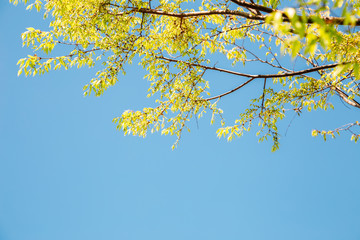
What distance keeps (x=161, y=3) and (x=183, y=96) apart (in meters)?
1.70

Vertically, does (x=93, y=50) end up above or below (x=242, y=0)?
below

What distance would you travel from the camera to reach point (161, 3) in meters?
4.48

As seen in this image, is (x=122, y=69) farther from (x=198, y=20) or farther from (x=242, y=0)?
(x=242, y=0)

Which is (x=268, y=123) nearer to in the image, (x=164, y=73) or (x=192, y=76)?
(x=192, y=76)

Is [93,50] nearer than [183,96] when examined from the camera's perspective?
Yes

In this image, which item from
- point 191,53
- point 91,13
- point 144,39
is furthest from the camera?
point 191,53

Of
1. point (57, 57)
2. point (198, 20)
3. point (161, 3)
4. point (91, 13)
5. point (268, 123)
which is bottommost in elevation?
point (57, 57)

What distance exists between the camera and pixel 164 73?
5172 mm

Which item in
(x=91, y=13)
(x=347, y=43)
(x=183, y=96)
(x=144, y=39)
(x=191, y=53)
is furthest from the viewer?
(x=183, y=96)

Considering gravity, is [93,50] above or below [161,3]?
below

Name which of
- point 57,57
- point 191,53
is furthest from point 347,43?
point 57,57

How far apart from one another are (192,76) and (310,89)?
2.30m

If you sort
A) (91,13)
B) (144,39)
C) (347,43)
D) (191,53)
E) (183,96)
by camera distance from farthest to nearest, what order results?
(183,96) → (191,53) → (144,39) → (91,13) → (347,43)

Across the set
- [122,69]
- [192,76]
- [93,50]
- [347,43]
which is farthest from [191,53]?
[347,43]
